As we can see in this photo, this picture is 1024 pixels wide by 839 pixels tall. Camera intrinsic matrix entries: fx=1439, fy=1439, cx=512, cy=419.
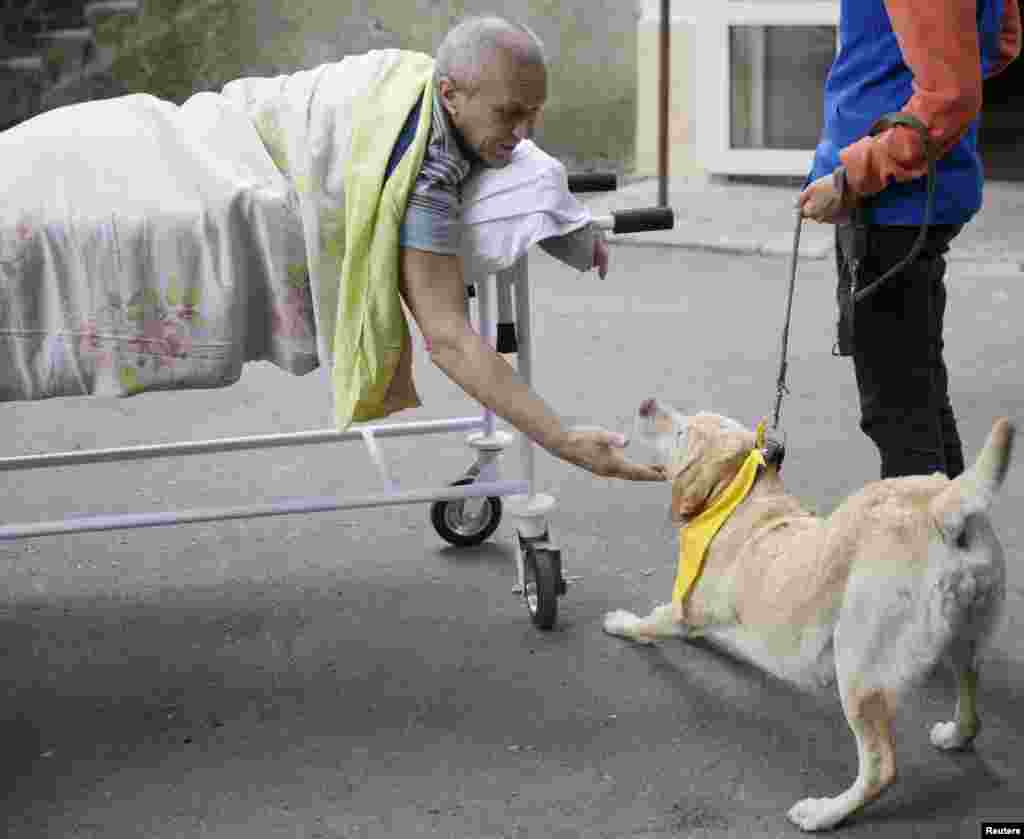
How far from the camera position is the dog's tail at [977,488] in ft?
7.30

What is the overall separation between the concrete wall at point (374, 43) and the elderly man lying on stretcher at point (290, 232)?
18.4ft

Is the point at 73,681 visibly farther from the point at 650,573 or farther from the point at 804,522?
the point at 804,522

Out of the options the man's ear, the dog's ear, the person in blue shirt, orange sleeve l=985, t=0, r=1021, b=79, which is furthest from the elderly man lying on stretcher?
orange sleeve l=985, t=0, r=1021, b=79

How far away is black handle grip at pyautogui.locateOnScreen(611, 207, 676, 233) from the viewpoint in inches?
119

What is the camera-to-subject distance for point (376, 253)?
8.89 feet

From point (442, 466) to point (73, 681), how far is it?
4.91 feet

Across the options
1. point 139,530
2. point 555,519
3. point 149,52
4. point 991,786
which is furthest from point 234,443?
point 149,52

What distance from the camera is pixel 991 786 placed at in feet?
8.57

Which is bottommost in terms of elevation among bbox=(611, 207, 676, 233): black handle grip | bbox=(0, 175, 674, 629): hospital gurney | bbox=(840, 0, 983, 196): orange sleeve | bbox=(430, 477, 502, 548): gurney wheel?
bbox=(430, 477, 502, 548): gurney wheel

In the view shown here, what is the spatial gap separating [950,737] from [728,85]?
18.7 feet

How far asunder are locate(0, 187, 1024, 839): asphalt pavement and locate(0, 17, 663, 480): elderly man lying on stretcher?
635 mm

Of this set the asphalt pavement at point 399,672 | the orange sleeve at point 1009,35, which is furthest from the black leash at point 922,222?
the asphalt pavement at point 399,672

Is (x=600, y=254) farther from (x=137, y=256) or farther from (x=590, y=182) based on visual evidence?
(x=137, y=256)

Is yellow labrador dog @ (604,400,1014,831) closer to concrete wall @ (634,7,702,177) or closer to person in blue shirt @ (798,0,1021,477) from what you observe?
person in blue shirt @ (798,0,1021,477)
